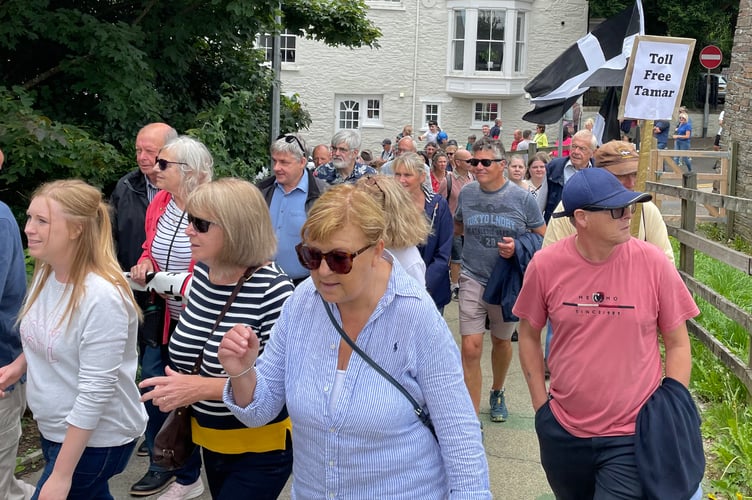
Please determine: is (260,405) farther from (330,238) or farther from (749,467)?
(749,467)

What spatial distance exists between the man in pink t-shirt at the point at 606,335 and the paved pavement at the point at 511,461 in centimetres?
192

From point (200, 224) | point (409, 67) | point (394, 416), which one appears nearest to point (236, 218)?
point (200, 224)

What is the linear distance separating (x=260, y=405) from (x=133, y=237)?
116 inches

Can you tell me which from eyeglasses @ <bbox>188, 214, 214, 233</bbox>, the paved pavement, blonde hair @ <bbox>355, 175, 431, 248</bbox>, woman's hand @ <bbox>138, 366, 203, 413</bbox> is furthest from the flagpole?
woman's hand @ <bbox>138, 366, 203, 413</bbox>

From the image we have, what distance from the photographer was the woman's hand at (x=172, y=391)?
10.2 feet

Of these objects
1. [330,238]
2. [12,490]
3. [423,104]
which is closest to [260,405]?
[330,238]

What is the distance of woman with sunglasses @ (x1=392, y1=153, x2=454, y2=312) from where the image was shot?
252 inches

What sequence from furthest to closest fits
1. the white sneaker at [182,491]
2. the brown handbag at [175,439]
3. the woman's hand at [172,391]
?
the white sneaker at [182,491], the brown handbag at [175,439], the woman's hand at [172,391]

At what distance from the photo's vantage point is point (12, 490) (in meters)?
4.49

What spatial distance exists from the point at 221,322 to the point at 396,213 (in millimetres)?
1559

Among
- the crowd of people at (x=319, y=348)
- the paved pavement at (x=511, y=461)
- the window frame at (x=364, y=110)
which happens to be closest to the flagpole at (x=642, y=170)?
the crowd of people at (x=319, y=348)

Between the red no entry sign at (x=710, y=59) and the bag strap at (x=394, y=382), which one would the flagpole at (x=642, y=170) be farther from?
the red no entry sign at (x=710, y=59)

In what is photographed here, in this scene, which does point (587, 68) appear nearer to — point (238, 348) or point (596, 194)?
point (596, 194)

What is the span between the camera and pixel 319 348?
9.16ft
